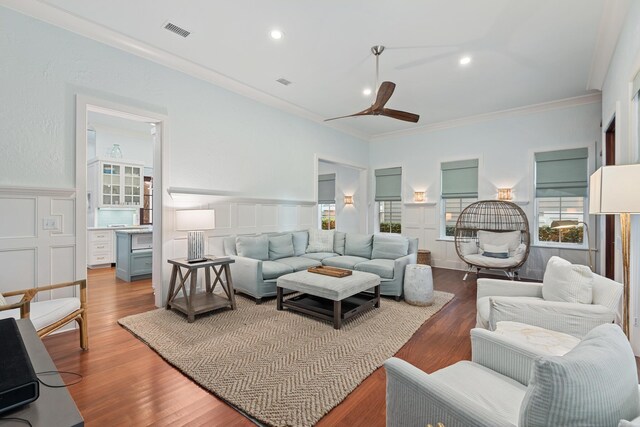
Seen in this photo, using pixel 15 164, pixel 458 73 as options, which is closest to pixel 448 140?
pixel 458 73

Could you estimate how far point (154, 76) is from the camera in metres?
3.77

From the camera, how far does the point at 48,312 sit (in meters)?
2.31

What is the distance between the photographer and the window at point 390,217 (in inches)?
294

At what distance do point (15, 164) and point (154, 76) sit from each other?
174 cm

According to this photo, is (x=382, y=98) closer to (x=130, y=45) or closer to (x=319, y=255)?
(x=319, y=255)

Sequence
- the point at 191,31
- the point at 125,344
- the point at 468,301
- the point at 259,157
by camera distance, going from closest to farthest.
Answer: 1. the point at 125,344
2. the point at 191,31
3. the point at 468,301
4. the point at 259,157

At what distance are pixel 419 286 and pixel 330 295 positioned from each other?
1.38m

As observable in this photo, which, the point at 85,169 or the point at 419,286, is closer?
the point at 85,169

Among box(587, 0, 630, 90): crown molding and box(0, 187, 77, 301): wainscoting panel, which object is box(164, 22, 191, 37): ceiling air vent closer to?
box(0, 187, 77, 301): wainscoting panel

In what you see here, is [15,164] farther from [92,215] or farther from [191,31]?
[92,215]

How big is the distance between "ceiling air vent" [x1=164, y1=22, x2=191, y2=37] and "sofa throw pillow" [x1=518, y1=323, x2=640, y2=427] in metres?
3.95

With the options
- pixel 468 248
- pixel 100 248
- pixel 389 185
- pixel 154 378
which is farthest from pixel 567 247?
pixel 100 248

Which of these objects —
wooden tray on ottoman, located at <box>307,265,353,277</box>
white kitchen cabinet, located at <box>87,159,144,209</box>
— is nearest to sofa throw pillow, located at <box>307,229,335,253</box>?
wooden tray on ottoman, located at <box>307,265,353,277</box>

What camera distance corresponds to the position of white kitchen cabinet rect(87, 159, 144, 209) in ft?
21.5
